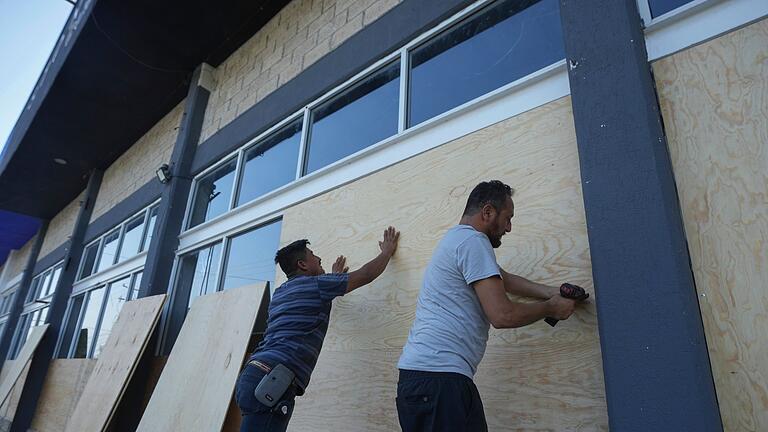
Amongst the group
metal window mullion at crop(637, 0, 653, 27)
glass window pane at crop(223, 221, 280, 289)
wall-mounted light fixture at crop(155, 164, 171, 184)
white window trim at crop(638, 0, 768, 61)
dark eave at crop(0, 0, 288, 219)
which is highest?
dark eave at crop(0, 0, 288, 219)

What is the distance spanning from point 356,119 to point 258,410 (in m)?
2.06

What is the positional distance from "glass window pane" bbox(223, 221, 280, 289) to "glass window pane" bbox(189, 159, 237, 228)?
651 mm

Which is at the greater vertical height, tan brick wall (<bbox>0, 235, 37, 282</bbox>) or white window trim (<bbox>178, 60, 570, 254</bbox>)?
tan brick wall (<bbox>0, 235, 37, 282</bbox>)

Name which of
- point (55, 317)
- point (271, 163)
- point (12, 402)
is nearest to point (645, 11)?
point (271, 163)

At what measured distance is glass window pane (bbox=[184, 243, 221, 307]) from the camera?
4371 mm

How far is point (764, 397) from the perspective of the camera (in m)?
1.41

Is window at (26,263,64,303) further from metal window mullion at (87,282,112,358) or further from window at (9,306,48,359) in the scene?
metal window mullion at (87,282,112,358)

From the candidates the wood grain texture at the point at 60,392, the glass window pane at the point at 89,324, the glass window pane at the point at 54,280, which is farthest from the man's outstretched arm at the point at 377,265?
the glass window pane at the point at 54,280

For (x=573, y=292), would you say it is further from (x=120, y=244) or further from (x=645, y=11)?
(x=120, y=244)

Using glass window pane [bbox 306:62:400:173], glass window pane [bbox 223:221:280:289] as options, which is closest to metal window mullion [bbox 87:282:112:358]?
glass window pane [bbox 223:221:280:289]

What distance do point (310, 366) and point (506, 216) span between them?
1267mm

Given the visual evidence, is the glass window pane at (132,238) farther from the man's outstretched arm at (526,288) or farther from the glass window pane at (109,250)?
the man's outstretched arm at (526,288)

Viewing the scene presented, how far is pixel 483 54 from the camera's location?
8.91 ft

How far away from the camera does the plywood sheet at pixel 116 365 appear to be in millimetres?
4254
